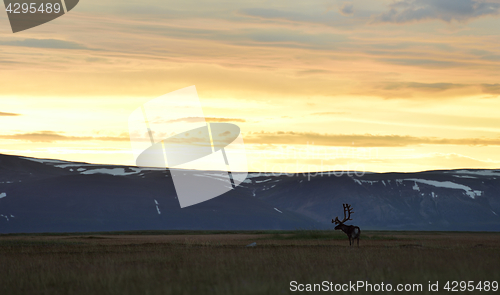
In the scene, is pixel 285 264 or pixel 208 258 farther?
pixel 208 258

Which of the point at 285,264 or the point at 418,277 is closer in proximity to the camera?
the point at 418,277

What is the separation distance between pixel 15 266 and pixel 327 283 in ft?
56.8

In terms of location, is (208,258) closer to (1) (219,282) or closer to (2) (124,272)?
(2) (124,272)

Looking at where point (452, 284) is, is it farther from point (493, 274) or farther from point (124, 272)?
point (124, 272)

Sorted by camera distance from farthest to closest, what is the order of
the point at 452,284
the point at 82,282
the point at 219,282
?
the point at 82,282 → the point at 219,282 → the point at 452,284

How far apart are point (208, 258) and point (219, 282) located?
12125mm

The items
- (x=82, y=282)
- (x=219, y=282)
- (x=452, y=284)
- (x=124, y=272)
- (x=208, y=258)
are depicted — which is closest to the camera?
(x=452, y=284)

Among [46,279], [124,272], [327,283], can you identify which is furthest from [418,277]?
[46,279]

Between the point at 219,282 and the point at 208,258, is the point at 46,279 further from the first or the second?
the point at 208,258

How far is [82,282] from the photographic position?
71.2 ft

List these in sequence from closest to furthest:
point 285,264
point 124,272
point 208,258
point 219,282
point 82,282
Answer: point 219,282 < point 82,282 < point 124,272 < point 285,264 < point 208,258

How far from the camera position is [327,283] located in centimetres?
1984

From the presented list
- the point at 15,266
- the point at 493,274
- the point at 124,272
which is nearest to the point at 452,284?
the point at 493,274

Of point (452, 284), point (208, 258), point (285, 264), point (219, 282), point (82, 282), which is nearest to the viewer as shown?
point (452, 284)
